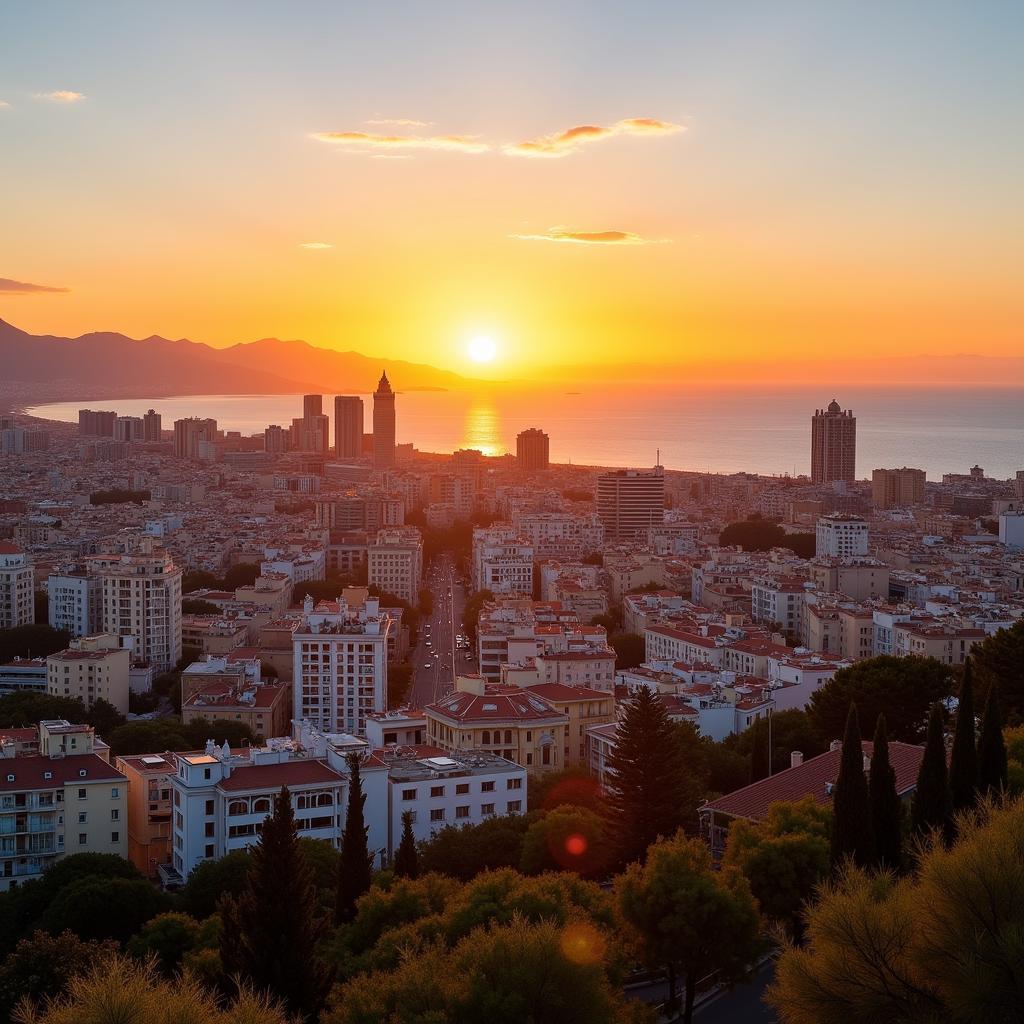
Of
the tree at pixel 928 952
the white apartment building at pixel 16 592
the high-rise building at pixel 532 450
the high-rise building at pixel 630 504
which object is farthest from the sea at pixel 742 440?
the tree at pixel 928 952

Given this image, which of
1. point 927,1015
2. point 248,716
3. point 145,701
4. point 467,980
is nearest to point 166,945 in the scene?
point 467,980

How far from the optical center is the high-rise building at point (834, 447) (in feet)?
292

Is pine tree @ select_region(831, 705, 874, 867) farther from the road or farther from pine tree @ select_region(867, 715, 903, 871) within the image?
the road

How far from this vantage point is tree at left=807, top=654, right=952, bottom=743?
1928 centimetres

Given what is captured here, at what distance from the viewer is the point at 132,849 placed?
19.2 m

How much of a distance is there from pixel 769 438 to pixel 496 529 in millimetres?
103321

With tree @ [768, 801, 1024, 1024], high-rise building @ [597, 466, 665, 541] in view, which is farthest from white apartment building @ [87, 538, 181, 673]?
high-rise building @ [597, 466, 665, 541]

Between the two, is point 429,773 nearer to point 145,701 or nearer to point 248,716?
point 248,716

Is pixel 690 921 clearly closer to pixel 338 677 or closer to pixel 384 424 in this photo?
pixel 338 677

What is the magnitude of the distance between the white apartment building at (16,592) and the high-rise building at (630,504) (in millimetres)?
29824

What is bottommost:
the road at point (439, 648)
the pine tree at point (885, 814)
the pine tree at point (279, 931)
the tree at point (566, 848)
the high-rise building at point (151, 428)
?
the road at point (439, 648)

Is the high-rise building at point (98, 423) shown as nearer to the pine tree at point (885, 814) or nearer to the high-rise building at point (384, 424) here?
the high-rise building at point (384, 424)

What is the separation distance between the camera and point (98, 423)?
128 m

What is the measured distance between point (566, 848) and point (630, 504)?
162 feet
